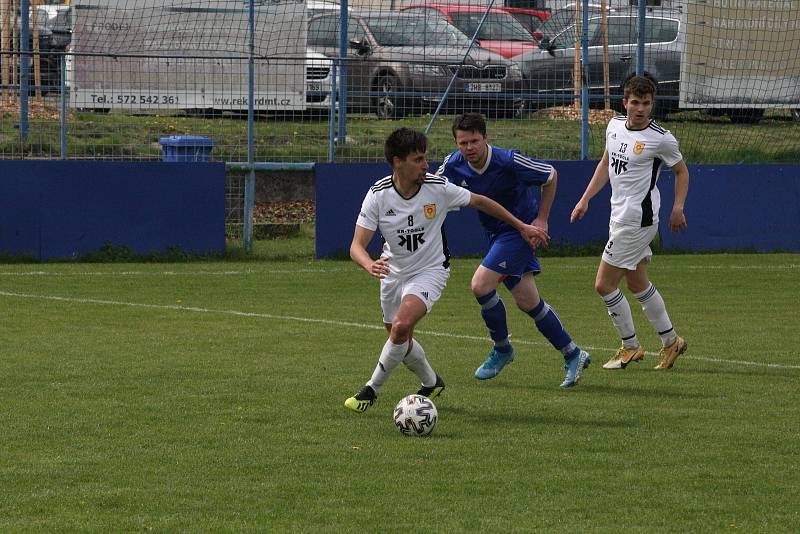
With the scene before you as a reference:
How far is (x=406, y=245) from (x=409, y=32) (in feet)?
36.0

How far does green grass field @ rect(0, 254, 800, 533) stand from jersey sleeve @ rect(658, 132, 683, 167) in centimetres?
141

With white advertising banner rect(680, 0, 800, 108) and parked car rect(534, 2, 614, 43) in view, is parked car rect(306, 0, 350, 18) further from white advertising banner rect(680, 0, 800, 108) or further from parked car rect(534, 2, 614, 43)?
white advertising banner rect(680, 0, 800, 108)

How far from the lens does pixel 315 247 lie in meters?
16.3

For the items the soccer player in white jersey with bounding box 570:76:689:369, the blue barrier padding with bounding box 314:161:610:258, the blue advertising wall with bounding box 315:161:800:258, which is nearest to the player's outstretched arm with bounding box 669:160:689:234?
the soccer player in white jersey with bounding box 570:76:689:369

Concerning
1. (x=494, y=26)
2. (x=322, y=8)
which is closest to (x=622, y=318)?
(x=494, y=26)

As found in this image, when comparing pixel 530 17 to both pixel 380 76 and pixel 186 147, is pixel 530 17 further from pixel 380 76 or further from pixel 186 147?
pixel 186 147

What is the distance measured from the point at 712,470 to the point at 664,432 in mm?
882

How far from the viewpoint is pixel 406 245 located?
7.58m

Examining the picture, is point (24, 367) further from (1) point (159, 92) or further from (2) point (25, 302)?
(1) point (159, 92)

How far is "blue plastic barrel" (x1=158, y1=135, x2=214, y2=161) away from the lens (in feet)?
54.2

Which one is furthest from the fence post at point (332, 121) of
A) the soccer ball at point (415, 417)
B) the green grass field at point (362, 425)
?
the soccer ball at point (415, 417)

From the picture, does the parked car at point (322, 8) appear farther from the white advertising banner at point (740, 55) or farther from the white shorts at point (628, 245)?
the white shorts at point (628, 245)

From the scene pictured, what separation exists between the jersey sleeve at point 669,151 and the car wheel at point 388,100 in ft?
26.5

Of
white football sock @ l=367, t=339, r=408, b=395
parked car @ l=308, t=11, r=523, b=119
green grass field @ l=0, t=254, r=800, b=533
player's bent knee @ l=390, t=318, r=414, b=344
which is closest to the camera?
green grass field @ l=0, t=254, r=800, b=533
